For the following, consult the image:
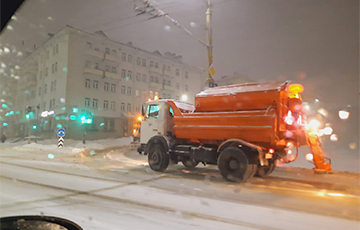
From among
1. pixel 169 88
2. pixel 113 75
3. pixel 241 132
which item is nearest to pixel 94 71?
pixel 113 75

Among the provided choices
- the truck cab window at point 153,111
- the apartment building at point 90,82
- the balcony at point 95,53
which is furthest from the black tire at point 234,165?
the balcony at point 95,53

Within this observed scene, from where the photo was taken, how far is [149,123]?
423 inches

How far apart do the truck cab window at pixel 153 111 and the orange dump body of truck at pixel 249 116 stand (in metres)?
1.59

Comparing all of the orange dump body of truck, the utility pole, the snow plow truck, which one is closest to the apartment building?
the utility pole

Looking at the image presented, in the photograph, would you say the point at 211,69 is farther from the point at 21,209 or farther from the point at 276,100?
the point at 21,209

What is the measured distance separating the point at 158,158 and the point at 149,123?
1.70 m

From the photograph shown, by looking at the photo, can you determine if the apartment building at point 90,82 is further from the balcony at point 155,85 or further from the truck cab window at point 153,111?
the truck cab window at point 153,111

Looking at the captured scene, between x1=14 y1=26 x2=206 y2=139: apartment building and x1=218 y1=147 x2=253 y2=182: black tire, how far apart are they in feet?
95.5

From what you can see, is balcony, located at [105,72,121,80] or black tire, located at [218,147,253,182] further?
balcony, located at [105,72,121,80]

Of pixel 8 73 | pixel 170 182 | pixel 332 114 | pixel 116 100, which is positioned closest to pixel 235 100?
pixel 170 182

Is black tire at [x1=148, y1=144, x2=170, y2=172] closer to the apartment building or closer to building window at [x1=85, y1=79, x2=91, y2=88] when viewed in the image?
the apartment building

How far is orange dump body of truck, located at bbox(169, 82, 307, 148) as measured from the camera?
7.52m

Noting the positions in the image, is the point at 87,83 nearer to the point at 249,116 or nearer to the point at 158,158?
the point at 158,158

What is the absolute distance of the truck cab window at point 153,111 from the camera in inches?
418
